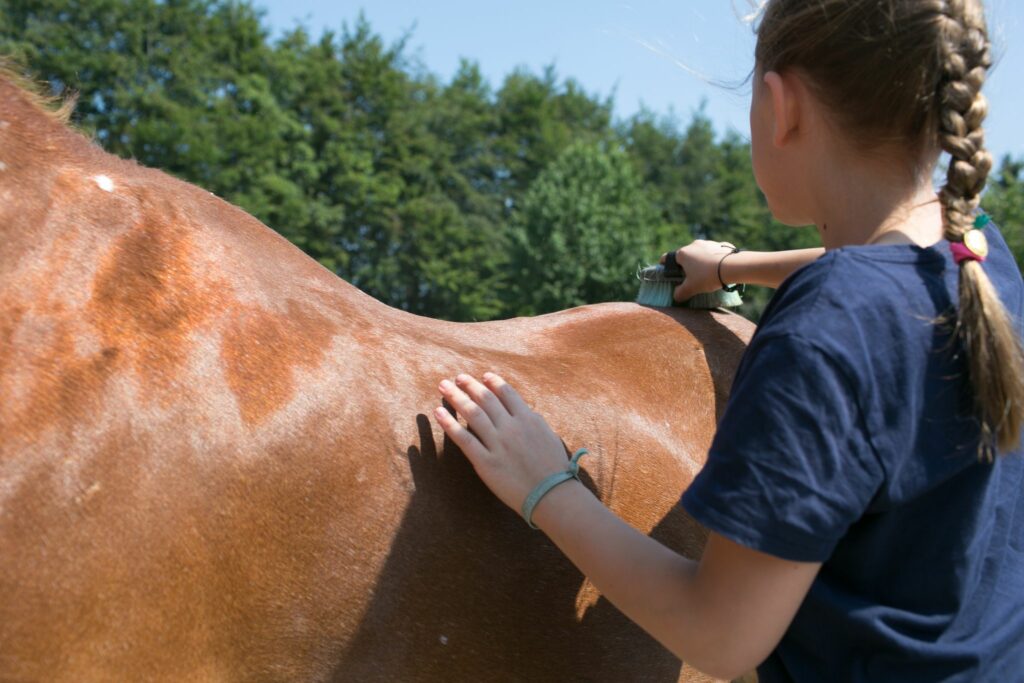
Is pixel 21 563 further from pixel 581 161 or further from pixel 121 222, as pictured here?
pixel 581 161

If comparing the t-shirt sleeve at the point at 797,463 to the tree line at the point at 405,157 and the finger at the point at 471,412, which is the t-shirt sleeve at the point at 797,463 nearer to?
the finger at the point at 471,412

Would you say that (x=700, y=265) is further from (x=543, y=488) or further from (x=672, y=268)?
(x=543, y=488)

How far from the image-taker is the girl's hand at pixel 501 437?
1.60 metres

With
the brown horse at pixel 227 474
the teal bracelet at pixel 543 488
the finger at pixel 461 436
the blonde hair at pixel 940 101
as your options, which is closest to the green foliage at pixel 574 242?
the brown horse at pixel 227 474

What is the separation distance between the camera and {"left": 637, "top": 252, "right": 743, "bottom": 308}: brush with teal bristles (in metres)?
2.83

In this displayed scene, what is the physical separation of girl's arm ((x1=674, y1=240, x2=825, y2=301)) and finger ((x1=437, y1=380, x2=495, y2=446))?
109 cm

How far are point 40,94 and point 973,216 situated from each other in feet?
5.63

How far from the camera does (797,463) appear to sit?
3.87 feet

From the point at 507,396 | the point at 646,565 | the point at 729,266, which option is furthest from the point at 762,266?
the point at 646,565

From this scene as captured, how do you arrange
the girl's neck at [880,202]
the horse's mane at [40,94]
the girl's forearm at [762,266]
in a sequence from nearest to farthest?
1. the girl's neck at [880,202]
2. the horse's mane at [40,94]
3. the girl's forearm at [762,266]

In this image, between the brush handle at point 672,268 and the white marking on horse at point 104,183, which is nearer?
the white marking on horse at point 104,183

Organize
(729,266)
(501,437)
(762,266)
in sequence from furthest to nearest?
(729,266)
(762,266)
(501,437)

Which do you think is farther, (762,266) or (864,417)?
(762,266)

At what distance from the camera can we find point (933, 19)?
51.1 inches
